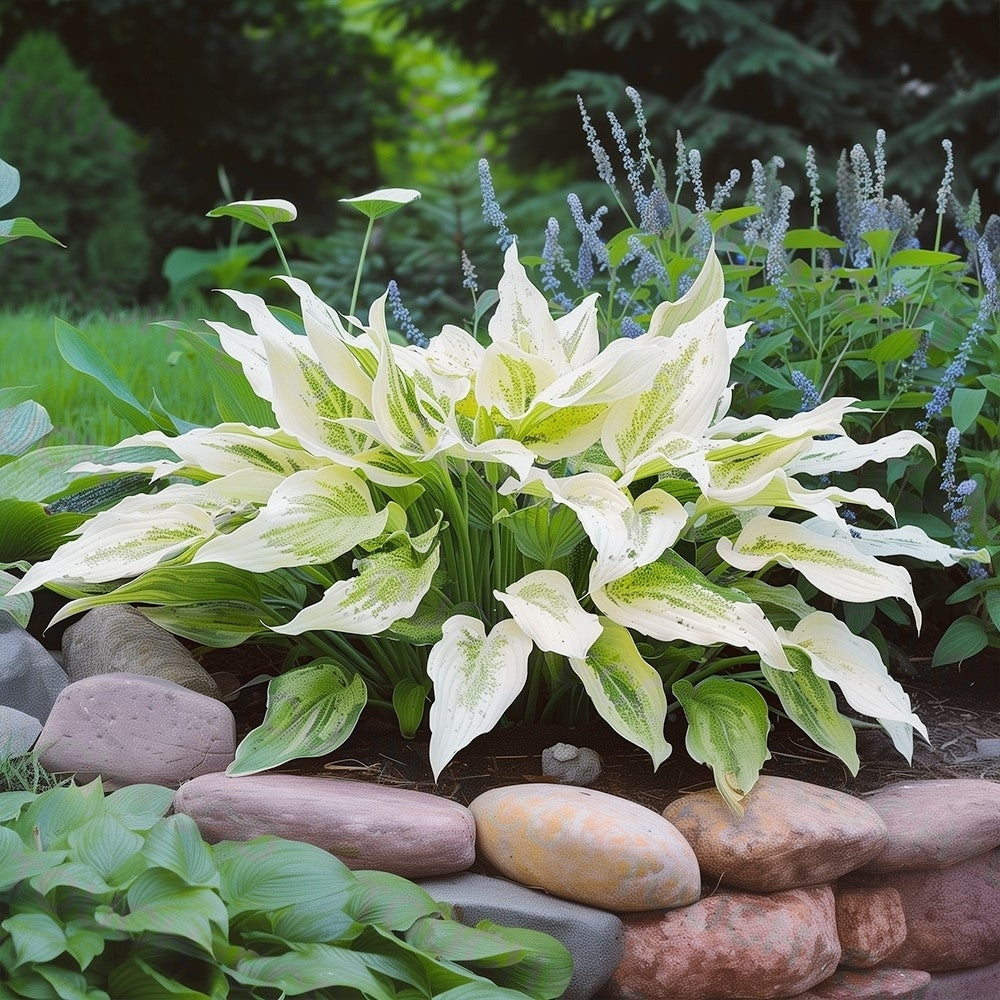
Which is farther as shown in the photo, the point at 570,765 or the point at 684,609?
the point at 570,765

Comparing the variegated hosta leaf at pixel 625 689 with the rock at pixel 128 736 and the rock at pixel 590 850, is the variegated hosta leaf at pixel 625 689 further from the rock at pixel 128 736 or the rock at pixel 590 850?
the rock at pixel 128 736

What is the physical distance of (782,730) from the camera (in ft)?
6.72

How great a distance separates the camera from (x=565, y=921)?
151cm

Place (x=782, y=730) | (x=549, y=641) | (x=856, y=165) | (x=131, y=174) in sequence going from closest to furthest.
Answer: (x=549, y=641) → (x=782, y=730) → (x=856, y=165) → (x=131, y=174)

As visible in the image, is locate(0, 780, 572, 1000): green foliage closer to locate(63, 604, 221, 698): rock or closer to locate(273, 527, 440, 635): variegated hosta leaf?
locate(273, 527, 440, 635): variegated hosta leaf

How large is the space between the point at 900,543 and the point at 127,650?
1223 millimetres

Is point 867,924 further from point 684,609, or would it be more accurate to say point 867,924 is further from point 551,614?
point 551,614

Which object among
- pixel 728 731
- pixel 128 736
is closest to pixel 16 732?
pixel 128 736

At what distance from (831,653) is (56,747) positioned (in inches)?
42.7

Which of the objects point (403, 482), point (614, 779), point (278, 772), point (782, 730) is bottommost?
point (782, 730)

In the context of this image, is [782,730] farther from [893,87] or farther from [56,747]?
[893,87]

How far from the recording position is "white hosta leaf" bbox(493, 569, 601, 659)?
156 cm

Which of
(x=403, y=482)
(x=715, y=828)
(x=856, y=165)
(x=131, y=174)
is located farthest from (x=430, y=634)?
(x=131, y=174)

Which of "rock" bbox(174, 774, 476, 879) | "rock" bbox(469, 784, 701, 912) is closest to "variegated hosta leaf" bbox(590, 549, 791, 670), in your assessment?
"rock" bbox(469, 784, 701, 912)
